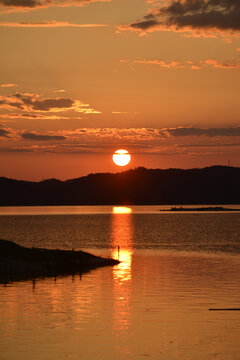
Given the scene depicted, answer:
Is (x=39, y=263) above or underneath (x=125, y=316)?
above

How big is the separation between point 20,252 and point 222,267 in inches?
1007

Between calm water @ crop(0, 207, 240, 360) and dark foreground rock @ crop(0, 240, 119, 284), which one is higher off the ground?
dark foreground rock @ crop(0, 240, 119, 284)

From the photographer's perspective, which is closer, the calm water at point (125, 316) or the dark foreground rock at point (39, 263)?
the calm water at point (125, 316)

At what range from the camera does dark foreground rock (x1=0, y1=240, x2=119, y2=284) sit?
71.2 meters

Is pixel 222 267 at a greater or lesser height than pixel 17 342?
greater

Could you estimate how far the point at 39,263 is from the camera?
7669 centimetres

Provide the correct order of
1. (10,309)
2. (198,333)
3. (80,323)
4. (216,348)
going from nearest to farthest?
(216,348) < (198,333) < (80,323) < (10,309)

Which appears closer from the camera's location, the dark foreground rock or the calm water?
the calm water

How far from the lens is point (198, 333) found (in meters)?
40.2

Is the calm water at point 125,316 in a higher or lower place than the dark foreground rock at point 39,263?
lower

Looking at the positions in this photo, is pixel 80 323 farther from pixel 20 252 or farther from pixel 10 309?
pixel 20 252

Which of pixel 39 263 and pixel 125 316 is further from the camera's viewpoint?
pixel 39 263

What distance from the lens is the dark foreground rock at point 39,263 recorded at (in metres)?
71.2

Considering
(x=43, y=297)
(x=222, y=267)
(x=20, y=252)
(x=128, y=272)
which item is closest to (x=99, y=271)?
(x=128, y=272)
